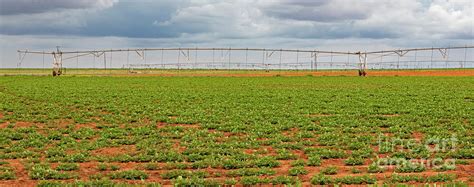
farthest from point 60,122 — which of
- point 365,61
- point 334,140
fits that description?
point 365,61

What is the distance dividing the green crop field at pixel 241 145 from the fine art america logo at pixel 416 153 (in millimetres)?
31

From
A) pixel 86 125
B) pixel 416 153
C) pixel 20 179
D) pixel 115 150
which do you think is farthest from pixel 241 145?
pixel 86 125

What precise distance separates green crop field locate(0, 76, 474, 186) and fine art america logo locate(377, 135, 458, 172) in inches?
1.2

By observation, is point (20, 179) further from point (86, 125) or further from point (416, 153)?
point (416, 153)

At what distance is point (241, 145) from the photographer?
1823 cm

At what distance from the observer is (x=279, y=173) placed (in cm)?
1426

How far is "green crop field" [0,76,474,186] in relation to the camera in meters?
14.0

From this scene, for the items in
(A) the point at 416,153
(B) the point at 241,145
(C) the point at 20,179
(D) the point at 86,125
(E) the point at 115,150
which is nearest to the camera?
(C) the point at 20,179

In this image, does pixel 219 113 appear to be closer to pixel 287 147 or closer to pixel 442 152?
pixel 287 147

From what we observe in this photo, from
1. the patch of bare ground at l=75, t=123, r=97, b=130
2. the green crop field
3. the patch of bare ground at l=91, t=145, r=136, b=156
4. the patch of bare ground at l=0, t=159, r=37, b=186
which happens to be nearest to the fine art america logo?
the green crop field

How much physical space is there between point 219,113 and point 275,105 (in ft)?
17.7

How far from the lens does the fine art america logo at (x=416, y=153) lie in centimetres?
1467

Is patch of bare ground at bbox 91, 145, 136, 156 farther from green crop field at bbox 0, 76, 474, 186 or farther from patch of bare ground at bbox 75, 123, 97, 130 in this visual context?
patch of bare ground at bbox 75, 123, 97, 130

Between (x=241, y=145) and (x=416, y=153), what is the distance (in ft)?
18.5
